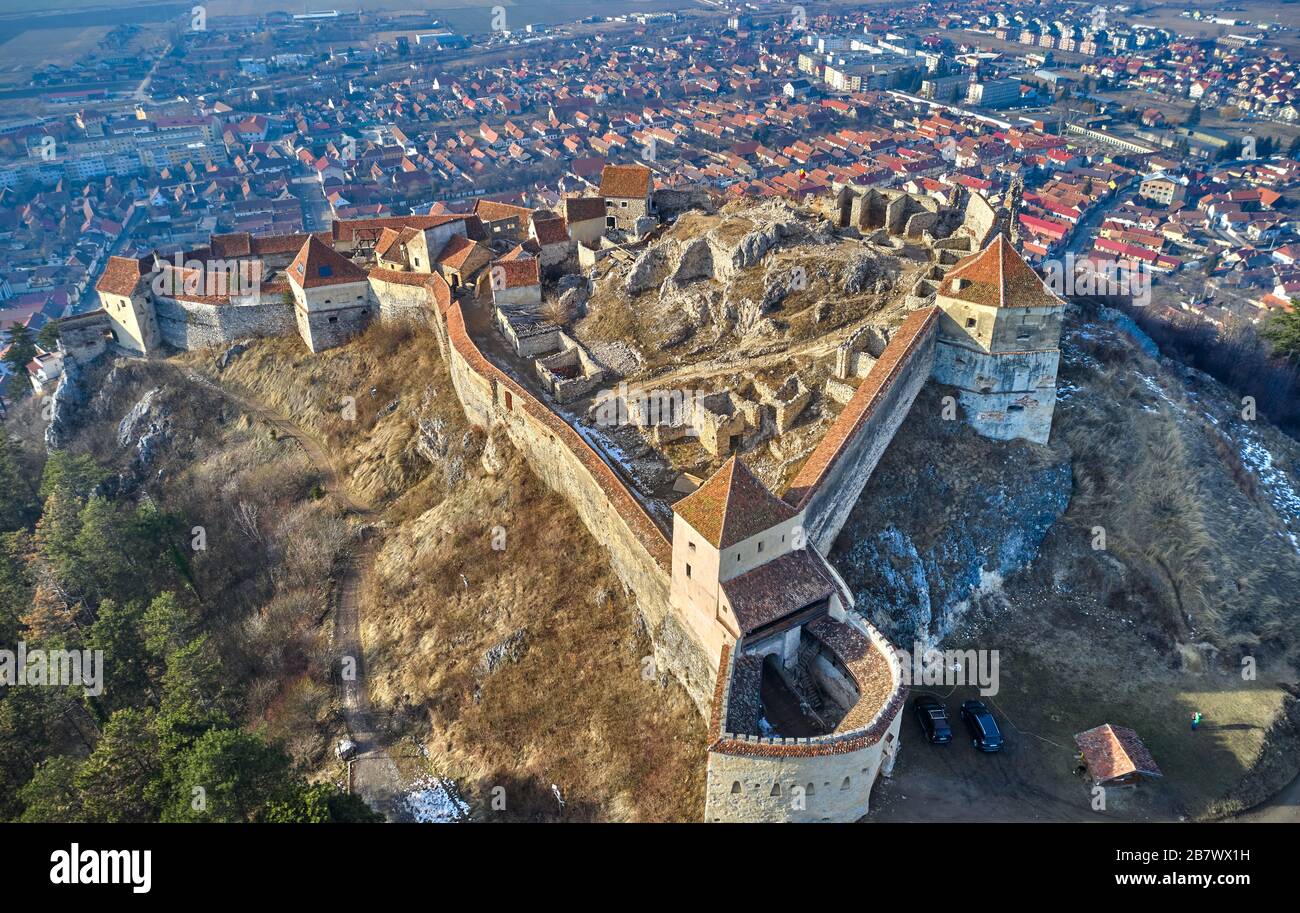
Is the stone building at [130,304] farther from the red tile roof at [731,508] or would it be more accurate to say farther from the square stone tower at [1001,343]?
the square stone tower at [1001,343]

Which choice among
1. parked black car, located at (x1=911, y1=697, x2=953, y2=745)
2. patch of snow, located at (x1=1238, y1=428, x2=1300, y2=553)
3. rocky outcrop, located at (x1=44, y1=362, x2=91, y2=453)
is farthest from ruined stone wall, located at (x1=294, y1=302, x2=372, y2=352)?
patch of snow, located at (x1=1238, y1=428, x2=1300, y2=553)

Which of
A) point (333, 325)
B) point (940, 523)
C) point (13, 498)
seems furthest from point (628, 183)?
point (13, 498)

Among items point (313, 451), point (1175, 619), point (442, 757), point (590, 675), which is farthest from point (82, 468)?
point (1175, 619)

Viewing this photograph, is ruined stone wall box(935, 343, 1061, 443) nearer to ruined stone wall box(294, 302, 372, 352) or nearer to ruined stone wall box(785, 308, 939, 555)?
ruined stone wall box(785, 308, 939, 555)

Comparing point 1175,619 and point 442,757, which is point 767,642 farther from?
point 1175,619

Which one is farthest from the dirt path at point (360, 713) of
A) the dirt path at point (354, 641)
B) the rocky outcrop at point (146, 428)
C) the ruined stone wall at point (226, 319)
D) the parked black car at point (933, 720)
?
the ruined stone wall at point (226, 319)
